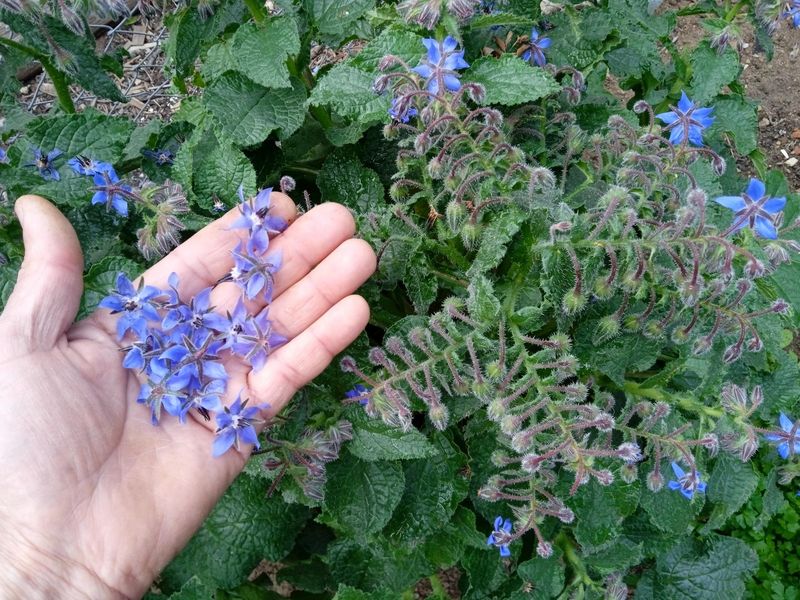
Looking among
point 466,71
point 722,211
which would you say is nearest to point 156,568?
point 466,71

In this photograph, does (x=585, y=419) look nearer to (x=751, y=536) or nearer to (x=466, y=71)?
(x=466, y=71)

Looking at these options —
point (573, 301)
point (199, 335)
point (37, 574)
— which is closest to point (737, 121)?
point (573, 301)

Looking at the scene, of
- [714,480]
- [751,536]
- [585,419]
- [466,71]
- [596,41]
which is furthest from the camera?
[751,536]

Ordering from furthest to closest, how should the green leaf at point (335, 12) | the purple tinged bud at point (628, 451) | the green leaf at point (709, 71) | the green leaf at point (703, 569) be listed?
the green leaf at point (703, 569), the green leaf at point (709, 71), the green leaf at point (335, 12), the purple tinged bud at point (628, 451)

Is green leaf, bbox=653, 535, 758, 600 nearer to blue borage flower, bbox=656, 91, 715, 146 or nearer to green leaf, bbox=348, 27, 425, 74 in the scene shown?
blue borage flower, bbox=656, 91, 715, 146

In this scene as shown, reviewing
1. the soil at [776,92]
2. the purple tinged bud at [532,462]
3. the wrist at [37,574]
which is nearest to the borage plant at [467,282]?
the purple tinged bud at [532,462]

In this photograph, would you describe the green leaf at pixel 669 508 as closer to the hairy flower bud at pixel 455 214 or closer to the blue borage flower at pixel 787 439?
the blue borage flower at pixel 787 439
